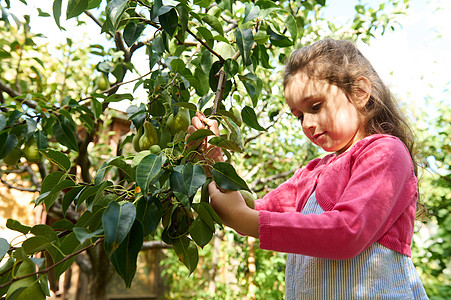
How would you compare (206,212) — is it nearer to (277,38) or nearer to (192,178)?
(192,178)

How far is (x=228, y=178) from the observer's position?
0.71m

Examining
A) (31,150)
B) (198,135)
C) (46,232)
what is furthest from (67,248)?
(31,150)

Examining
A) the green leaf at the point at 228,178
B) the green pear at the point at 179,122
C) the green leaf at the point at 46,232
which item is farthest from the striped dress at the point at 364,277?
the green leaf at the point at 46,232

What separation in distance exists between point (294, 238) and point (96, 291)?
6.75ft

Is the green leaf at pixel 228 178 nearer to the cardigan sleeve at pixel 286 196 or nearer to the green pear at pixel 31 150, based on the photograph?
the cardigan sleeve at pixel 286 196

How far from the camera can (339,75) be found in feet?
3.31

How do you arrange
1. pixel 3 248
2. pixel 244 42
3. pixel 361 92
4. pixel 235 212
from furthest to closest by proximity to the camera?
pixel 361 92 < pixel 244 42 < pixel 235 212 < pixel 3 248

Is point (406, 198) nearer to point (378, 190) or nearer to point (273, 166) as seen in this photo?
point (378, 190)

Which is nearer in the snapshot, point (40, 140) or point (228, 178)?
point (228, 178)

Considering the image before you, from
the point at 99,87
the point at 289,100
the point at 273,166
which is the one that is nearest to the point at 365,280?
the point at 289,100

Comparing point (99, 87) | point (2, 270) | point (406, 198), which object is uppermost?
point (99, 87)

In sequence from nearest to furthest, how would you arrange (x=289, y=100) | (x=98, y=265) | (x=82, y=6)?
(x=82, y=6) → (x=289, y=100) → (x=98, y=265)

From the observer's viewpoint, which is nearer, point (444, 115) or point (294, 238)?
point (294, 238)

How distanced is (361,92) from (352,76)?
5cm
